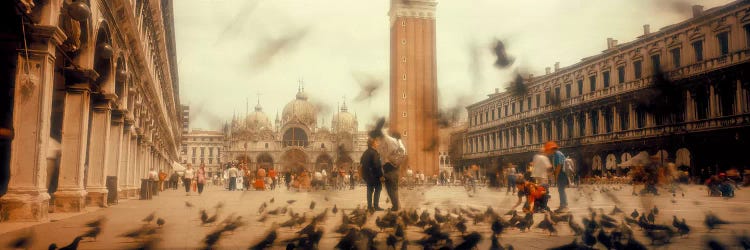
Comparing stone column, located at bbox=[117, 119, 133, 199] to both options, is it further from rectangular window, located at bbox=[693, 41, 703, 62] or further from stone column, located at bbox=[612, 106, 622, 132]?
stone column, located at bbox=[612, 106, 622, 132]

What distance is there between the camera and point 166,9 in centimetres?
3512

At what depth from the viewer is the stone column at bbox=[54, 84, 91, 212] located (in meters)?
12.1

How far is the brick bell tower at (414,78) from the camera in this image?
67.4 metres

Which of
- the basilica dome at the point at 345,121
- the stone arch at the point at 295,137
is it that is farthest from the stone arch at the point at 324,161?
the basilica dome at the point at 345,121

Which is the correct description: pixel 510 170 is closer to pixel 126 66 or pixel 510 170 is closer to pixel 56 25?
pixel 126 66

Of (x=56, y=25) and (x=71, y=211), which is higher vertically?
(x=56, y=25)

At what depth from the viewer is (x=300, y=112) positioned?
11344 centimetres

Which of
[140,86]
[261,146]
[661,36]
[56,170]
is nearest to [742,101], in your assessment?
[661,36]

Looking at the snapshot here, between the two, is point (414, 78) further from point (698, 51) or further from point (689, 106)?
point (698, 51)

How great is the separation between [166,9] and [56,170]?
22.0m

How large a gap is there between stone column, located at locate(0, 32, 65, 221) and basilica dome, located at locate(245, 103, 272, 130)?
103040mm

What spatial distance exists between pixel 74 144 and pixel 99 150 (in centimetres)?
240

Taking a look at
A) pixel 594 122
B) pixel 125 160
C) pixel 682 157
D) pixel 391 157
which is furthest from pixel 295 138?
pixel 391 157

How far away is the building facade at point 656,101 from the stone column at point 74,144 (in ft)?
59.4
